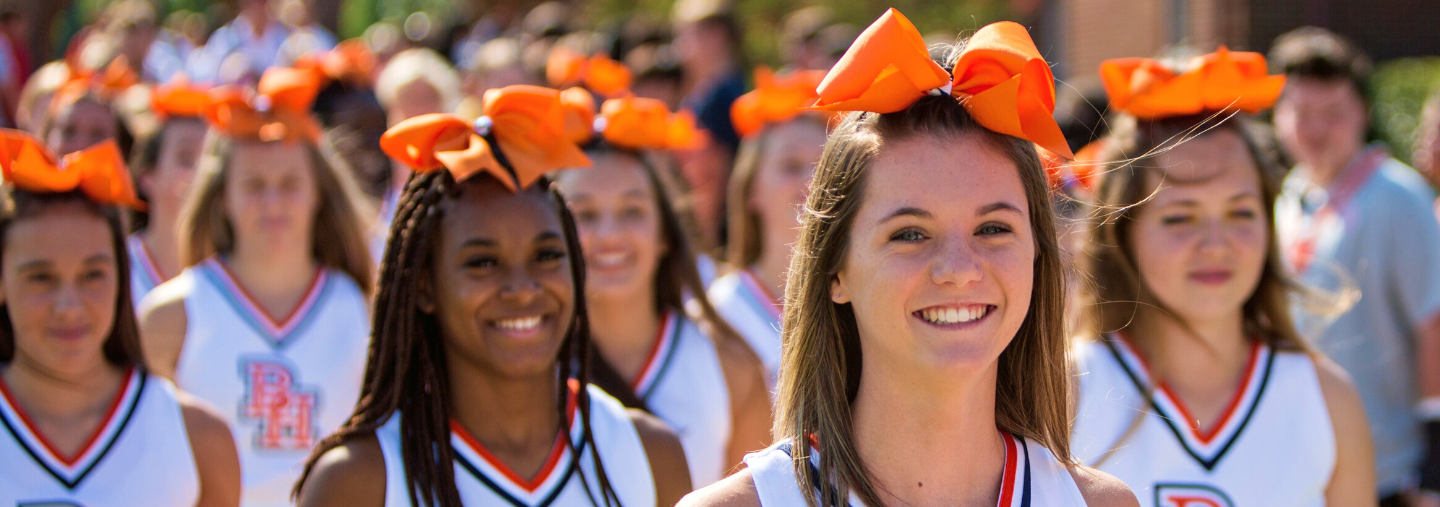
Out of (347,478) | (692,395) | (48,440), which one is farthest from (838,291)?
(48,440)

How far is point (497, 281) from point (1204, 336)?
187cm

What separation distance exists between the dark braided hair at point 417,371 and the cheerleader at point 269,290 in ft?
4.32

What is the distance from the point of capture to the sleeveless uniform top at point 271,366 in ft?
12.7

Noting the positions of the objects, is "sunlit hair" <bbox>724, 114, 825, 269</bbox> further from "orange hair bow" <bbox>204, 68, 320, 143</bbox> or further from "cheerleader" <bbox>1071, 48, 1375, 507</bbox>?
"cheerleader" <bbox>1071, 48, 1375, 507</bbox>

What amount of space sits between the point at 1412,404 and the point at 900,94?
355 cm

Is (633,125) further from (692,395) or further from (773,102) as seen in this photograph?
(773,102)

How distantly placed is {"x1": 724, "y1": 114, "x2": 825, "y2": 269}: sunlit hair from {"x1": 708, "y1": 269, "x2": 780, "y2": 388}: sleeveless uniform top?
0.51ft

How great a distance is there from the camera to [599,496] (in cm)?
266

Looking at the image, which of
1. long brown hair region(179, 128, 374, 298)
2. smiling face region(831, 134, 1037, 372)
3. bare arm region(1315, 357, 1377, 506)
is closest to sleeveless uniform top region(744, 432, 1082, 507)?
smiling face region(831, 134, 1037, 372)

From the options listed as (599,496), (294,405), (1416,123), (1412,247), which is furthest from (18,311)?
(1416,123)

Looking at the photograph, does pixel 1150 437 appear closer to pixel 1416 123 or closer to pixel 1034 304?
pixel 1034 304

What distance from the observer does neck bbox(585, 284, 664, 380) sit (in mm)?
3889

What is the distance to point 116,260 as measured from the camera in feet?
10.7

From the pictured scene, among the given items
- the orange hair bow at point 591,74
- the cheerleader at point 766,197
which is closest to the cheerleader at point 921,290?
the cheerleader at point 766,197
